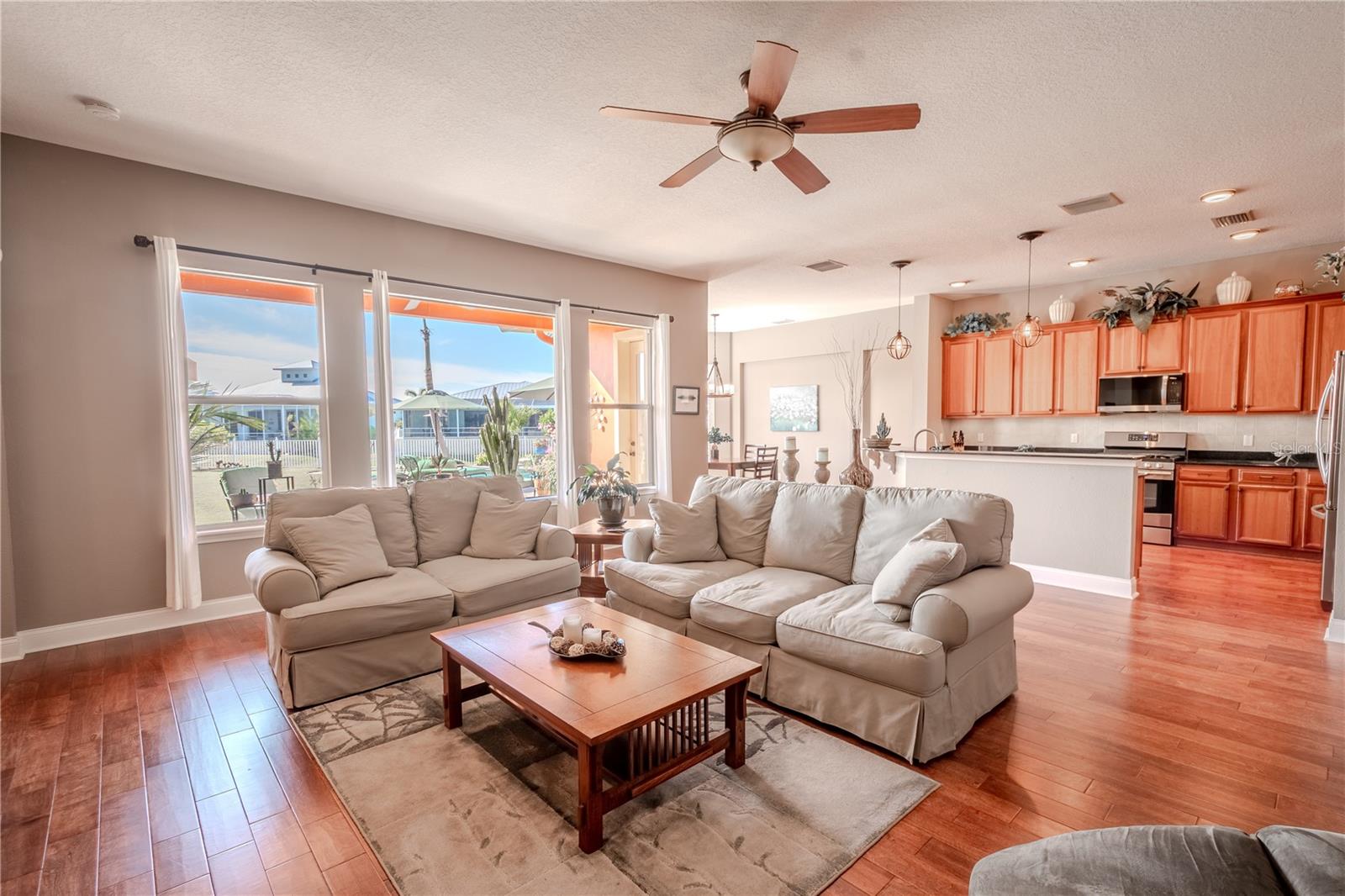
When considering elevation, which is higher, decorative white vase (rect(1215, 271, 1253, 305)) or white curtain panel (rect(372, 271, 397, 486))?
decorative white vase (rect(1215, 271, 1253, 305))

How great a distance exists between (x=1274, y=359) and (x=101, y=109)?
880cm

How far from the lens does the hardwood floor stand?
1750 millimetres

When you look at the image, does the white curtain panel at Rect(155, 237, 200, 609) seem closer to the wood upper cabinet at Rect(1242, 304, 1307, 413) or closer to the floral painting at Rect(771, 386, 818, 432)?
the floral painting at Rect(771, 386, 818, 432)

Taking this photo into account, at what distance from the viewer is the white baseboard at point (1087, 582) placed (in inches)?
170

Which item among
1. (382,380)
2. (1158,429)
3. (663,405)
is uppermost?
(382,380)

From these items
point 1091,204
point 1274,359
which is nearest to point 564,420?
point 1091,204

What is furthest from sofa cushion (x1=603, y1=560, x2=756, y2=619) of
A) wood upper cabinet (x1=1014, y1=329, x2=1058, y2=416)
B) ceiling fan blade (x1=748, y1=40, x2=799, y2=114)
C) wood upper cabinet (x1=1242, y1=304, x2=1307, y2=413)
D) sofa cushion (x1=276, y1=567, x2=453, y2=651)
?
wood upper cabinet (x1=1242, y1=304, x2=1307, y2=413)

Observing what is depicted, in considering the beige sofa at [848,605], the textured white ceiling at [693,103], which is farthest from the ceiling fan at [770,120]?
the beige sofa at [848,605]

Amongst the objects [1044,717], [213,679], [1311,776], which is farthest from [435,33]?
[1311,776]

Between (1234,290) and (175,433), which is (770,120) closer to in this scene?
(175,433)

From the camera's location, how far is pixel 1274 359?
5.52m

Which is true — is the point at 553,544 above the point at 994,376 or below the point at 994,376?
below

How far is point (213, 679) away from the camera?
2.97m

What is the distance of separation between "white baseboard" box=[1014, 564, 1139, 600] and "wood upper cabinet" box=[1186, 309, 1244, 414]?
2.82 metres
